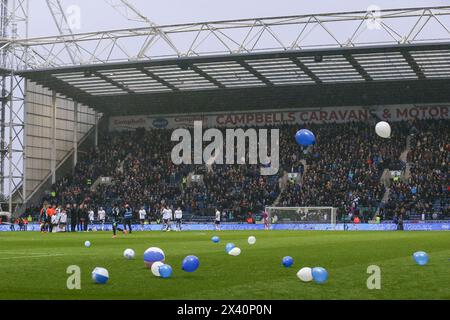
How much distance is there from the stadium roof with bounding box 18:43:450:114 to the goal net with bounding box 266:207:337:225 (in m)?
10.2

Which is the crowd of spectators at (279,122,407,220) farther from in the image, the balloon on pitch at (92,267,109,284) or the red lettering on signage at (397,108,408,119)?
the balloon on pitch at (92,267,109,284)

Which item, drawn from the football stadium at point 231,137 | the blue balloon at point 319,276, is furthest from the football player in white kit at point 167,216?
the blue balloon at point 319,276

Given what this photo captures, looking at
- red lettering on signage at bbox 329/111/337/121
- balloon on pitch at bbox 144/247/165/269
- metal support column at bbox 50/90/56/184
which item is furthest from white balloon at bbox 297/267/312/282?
metal support column at bbox 50/90/56/184

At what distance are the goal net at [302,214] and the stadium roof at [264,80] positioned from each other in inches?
401

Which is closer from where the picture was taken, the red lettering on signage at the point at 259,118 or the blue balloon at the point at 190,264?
the blue balloon at the point at 190,264

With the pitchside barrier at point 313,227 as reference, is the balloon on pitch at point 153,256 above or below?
above

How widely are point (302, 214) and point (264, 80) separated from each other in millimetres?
11635

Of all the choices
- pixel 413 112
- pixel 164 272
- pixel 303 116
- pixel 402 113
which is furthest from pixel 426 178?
pixel 164 272

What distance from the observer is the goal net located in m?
52.5

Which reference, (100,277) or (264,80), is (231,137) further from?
(100,277)

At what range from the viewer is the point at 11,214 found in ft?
201

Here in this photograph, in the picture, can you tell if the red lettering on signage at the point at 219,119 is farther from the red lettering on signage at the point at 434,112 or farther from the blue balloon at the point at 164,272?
the blue balloon at the point at 164,272

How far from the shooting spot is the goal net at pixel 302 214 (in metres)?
52.5

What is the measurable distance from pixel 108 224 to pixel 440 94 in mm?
28128
